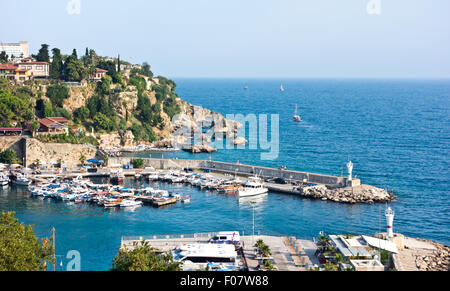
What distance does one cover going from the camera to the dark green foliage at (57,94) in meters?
74.2

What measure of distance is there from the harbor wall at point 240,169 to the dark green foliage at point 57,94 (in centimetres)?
1816

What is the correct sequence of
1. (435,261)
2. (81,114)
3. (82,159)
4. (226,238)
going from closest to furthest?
(435,261) < (226,238) < (82,159) < (81,114)

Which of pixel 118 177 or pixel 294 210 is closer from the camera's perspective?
pixel 294 210

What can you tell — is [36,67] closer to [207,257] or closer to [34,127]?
[34,127]

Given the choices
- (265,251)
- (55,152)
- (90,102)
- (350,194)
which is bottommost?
(265,251)

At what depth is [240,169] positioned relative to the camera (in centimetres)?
5944

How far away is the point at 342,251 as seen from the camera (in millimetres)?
28750

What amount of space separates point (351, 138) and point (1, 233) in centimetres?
7320

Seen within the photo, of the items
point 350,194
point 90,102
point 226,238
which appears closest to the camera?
point 226,238

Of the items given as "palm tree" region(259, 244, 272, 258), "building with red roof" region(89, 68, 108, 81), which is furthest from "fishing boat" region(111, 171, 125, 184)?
"building with red roof" region(89, 68, 108, 81)

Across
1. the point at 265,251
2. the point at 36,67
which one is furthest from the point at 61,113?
the point at 265,251

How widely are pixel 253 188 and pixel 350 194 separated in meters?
9.83
